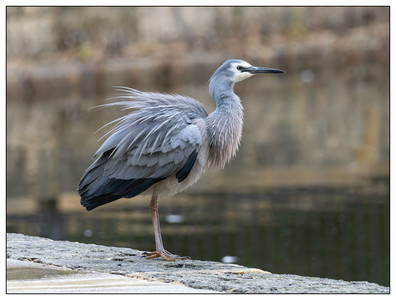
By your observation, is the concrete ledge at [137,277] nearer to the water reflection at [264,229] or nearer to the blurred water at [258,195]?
the blurred water at [258,195]

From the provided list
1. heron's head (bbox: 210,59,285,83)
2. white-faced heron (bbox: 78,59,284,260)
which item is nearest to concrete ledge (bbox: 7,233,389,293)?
white-faced heron (bbox: 78,59,284,260)

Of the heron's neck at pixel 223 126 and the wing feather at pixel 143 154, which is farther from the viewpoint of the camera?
the heron's neck at pixel 223 126

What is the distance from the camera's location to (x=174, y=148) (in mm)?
6789

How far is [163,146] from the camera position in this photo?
6797 mm

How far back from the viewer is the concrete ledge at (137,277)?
5.85 metres

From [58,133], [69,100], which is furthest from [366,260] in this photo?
[69,100]

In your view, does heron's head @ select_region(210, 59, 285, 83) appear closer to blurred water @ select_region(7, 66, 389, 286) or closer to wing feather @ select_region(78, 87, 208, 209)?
wing feather @ select_region(78, 87, 208, 209)

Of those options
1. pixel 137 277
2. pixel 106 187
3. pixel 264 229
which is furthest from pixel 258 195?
pixel 137 277

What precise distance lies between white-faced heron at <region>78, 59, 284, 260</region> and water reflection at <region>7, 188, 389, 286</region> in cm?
333

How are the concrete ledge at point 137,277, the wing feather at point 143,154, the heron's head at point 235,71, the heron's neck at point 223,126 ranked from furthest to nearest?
the heron's head at point 235,71 → the heron's neck at point 223,126 → the wing feather at point 143,154 → the concrete ledge at point 137,277

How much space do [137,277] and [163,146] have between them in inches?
44.6

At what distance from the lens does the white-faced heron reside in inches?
269

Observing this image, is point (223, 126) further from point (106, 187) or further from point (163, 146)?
point (106, 187)

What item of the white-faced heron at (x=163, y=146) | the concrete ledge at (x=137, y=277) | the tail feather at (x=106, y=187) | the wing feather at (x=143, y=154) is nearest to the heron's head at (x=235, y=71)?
the white-faced heron at (x=163, y=146)
